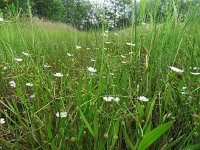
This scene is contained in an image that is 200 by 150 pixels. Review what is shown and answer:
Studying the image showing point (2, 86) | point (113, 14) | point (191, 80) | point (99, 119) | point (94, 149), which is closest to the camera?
point (94, 149)

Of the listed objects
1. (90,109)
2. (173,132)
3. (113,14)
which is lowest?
(173,132)

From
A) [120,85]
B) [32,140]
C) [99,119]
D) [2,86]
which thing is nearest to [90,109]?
[99,119]

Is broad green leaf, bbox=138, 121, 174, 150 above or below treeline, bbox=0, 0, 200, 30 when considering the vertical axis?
below

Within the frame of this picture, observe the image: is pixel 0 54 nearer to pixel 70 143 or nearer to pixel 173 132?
pixel 70 143

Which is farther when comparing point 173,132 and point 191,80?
point 191,80

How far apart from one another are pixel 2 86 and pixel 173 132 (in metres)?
0.88

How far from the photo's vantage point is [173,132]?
0.90 meters

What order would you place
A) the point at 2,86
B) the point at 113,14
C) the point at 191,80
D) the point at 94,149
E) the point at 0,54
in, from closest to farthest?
the point at 94,149 < the point at 191,80 < the point at 2,86 < the point at 0,54 < the point at 113,14

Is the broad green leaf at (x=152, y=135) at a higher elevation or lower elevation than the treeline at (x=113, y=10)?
lower

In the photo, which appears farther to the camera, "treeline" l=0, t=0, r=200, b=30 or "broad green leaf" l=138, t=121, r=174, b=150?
"treeline" l=0, t=0, r=200, b=30

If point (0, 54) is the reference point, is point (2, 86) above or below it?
below

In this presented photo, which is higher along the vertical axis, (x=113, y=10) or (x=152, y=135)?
(x=113, y=10)

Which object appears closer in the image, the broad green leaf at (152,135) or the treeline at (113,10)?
the broad green leaf at (152,135)

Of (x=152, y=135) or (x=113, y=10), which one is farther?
(x=113, y=10)
